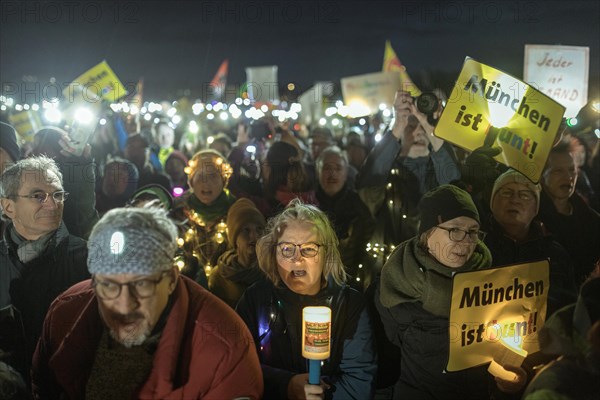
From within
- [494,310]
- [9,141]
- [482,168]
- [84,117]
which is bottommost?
[494,310]

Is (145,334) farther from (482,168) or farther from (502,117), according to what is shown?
(502,117)

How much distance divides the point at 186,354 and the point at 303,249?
1011 mm

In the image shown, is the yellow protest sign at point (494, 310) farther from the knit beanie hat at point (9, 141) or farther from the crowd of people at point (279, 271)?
the knit beanie hat at point (9, 141)

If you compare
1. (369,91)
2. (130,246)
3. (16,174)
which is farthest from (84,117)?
(369,91)

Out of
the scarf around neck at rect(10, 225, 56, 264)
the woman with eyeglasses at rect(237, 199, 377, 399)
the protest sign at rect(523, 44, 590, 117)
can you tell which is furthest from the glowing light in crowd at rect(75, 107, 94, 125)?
the protest sign at rect(523, 44, 590, 117)

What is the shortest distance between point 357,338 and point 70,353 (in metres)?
1.45

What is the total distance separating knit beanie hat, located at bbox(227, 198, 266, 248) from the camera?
14.9 ft

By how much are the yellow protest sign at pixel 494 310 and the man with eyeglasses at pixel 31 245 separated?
231cm

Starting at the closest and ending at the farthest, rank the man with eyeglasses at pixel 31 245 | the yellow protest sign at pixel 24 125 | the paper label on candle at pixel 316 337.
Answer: the paper label on candle at pixel 316 337 → the man with eyeglasses at pixel 31 245 → the yellow protest sign at pixel 24 125

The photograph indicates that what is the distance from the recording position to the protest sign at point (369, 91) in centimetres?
1140

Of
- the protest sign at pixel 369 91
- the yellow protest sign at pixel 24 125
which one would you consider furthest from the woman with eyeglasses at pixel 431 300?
the yellow protest sign at pixel 24 125

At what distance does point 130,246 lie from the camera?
8.27ft

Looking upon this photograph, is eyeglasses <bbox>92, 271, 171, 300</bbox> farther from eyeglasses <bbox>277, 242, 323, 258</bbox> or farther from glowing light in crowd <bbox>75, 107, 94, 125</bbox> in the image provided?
glowing light in crowd <bbox>75, 107, 94, 125</bbox>

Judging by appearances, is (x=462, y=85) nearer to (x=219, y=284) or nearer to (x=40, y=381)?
(x=219, y=284)
